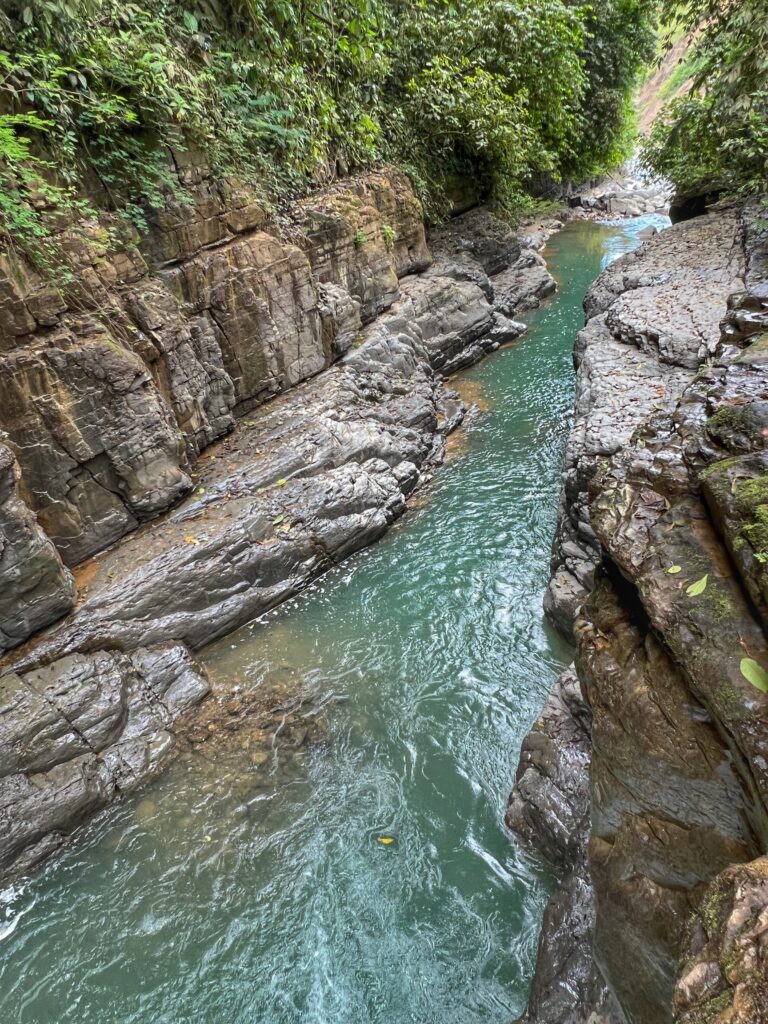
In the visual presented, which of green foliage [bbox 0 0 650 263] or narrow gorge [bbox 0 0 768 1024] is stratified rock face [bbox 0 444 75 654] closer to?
narrow gorge [bbox 0 0 768 1024]

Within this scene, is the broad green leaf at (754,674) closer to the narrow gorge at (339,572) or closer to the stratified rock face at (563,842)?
the narrow gorge at (339,572)

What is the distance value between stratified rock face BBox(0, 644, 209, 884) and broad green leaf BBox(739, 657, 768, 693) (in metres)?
5.98

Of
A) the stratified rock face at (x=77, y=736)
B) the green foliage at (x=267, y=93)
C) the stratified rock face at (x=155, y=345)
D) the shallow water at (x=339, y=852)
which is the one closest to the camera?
the shallow water at (x=339, y=852)

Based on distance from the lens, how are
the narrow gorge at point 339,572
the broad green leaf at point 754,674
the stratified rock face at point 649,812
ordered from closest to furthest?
the broad green leaf at point 754,674 < the stratified rock face at point 649,812 < the narrow gorge at point 339,572

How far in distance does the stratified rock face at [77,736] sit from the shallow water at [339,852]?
302 mm

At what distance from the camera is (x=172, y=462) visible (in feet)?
28.6

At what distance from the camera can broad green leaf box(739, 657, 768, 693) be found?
271 cm

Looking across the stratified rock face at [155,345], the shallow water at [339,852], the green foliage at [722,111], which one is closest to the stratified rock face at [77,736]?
Answer: the shallow water at [339,852]

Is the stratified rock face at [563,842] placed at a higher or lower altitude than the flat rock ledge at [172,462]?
lower

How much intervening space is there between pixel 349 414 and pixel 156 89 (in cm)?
550

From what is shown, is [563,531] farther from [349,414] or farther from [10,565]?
[10,565]

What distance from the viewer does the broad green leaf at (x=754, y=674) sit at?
2715 millimetres

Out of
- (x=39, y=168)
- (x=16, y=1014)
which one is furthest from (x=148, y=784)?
(x=39, y=168)

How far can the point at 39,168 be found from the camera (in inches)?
290
